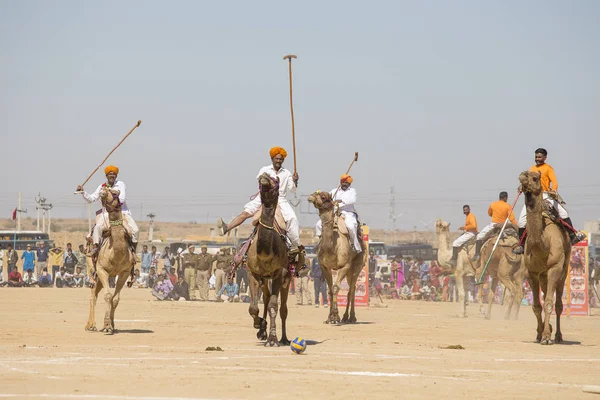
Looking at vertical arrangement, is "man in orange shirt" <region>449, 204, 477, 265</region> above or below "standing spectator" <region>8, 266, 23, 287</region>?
above

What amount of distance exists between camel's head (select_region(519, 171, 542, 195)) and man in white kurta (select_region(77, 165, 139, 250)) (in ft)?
23.1

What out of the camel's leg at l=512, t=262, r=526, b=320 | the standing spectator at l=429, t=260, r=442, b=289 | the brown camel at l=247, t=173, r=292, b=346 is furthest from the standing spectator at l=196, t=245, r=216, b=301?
the brown camel at l=247, t=173, r=292, b=346

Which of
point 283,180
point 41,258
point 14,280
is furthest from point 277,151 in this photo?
point 41,258

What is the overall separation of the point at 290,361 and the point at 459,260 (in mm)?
Result: 17845

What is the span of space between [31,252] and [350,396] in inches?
1467

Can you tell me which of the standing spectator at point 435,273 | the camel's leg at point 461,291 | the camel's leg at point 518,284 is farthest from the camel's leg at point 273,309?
the standing spectator at point 435,273

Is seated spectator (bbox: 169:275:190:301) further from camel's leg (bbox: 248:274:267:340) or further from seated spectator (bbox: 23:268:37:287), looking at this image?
camel's leg (bbox: 248:274:267:340)

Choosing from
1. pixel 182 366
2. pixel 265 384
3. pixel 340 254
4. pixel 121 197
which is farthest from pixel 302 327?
pixel 265 384

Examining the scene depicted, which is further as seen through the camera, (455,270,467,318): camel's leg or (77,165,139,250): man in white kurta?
(455,270,467,318): camel's leg

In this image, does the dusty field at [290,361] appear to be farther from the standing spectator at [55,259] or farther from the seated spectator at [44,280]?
the standing spectator at [55,259]

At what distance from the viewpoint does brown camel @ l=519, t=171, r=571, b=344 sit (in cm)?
1692

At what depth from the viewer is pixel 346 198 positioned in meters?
23.2

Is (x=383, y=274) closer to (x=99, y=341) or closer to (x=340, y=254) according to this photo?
(x=340, y=254)

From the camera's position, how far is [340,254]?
22484 mm
